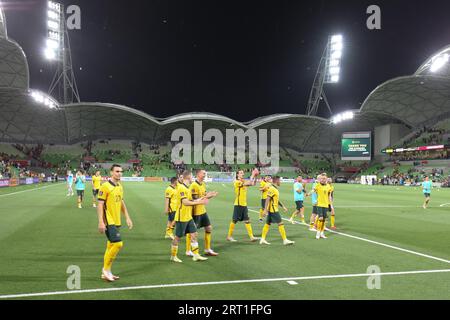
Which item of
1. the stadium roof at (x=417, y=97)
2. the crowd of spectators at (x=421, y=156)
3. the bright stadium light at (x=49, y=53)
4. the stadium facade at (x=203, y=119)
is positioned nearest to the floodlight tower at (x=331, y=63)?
the stadium facade at (x=203, y=119)

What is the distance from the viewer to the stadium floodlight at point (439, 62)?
48.9 metres

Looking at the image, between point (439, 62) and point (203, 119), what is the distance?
1711 inches

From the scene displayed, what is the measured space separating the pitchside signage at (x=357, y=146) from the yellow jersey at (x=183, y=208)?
67.2 metres

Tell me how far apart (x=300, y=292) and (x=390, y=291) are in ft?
5.48

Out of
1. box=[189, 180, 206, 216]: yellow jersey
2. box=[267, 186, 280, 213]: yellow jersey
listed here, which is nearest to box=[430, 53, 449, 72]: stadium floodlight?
box=[267, 186, 280, 213]: yellow jersey

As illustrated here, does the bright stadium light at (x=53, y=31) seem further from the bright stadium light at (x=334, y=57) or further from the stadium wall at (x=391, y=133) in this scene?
the stadium wall at (x=391, y=133)

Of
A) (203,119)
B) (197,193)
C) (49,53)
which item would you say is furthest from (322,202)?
(203,119)

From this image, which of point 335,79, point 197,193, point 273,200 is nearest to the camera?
point 197,193

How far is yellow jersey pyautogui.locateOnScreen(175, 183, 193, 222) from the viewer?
8.66 metres

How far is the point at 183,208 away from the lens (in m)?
8.77

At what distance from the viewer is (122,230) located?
44.5 ft

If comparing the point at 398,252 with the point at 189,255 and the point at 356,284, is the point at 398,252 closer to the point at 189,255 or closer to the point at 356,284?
the point at 356,284

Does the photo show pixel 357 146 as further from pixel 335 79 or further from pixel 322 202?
pixel 322 202
